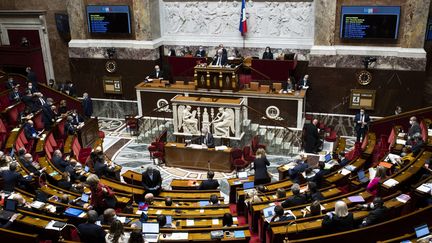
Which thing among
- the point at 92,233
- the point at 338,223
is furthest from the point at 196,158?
the point at 338,223

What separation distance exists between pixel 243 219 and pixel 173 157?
4.51 m

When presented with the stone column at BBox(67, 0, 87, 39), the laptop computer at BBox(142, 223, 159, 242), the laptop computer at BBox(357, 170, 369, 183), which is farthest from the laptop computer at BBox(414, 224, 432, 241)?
the stone column at BBox(67, 0, 87, 39)

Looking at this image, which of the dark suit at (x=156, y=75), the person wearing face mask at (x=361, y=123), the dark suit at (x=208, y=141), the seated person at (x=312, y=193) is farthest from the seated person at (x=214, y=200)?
the dark suit at (x=156, y=75)

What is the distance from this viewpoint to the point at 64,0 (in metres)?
18.6

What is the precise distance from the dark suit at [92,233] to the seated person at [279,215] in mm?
3002

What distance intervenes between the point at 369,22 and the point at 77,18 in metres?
11.6

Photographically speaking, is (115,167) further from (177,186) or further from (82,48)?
(82,48)

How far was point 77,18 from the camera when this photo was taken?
17.5m

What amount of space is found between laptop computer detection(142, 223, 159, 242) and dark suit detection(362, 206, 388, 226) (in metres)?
3.56

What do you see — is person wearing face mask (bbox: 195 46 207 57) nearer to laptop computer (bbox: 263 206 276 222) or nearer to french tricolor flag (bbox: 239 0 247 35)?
french tricolor flag (bbox: 239 0 247 35)

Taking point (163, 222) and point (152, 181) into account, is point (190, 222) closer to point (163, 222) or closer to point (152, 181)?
point (163, 222)

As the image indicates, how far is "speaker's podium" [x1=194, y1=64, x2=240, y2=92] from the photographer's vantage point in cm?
1522

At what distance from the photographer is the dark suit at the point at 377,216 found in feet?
23.3

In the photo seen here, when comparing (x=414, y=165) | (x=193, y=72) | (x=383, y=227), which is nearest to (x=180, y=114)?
(x=193, y=72)
